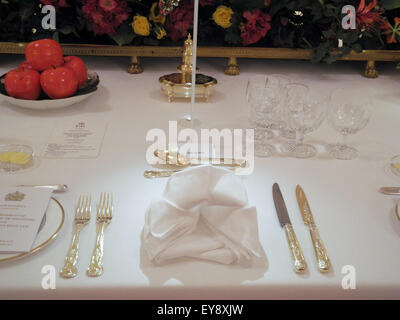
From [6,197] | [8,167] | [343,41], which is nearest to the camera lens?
[6,197]

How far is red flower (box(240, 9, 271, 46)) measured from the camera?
1430 millimetres

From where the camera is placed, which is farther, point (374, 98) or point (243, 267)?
point (374, 98)

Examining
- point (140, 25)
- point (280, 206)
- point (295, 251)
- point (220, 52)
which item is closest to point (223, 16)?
point (220, 52)

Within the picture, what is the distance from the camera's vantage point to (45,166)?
3.01 feet

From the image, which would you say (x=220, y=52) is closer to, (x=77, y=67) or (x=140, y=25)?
(x=140, y=25)

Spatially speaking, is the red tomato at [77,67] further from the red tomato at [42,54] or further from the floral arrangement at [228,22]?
the floral arrangement at [228,22]

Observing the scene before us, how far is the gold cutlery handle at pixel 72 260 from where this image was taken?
0.63 meters

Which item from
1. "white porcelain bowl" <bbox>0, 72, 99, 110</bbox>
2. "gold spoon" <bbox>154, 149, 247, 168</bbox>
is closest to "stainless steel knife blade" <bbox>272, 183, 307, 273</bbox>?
"gold spoon" <bbox>154, 149, 247, 168</bbox>

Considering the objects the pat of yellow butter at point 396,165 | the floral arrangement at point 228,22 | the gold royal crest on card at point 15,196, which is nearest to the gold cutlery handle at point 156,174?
the gold royal crest on card at point 15,196

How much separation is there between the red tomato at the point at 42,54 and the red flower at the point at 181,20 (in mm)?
451

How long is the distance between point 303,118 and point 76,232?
1.88 ft

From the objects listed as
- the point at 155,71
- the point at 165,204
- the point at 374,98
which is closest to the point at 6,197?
the point at 165,204
